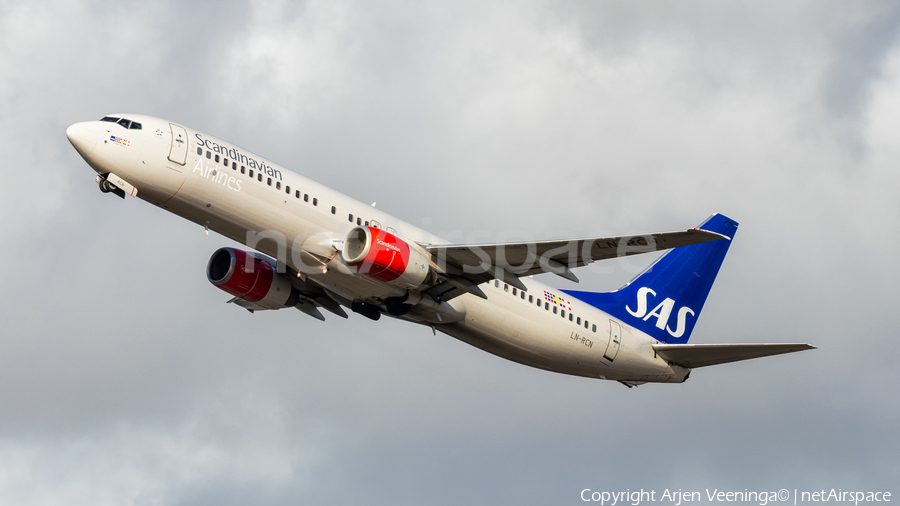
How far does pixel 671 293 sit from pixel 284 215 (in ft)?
71.4

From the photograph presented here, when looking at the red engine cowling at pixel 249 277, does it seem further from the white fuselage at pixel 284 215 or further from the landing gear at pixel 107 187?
the landing gear at pixel 107 187

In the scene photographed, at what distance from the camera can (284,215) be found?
34906 mm

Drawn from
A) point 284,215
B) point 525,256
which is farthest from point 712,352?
point 284,215

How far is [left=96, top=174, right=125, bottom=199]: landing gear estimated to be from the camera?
33172 millimetres

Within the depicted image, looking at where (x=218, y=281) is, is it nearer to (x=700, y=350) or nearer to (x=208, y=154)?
(x=208, y=154)

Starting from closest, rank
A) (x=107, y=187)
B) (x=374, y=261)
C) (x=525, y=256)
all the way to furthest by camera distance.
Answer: (x=107, y=187), (x=374, y=261), (x=525, y=256)

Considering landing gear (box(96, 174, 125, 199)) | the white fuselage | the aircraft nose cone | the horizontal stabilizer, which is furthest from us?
the horizontal stabilizer

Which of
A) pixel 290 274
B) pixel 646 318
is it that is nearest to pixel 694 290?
pixel 646 318

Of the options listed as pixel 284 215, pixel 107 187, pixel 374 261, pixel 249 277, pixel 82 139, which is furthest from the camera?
pixel 249 277

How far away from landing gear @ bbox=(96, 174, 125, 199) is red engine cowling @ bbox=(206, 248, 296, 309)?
7472 millimetres

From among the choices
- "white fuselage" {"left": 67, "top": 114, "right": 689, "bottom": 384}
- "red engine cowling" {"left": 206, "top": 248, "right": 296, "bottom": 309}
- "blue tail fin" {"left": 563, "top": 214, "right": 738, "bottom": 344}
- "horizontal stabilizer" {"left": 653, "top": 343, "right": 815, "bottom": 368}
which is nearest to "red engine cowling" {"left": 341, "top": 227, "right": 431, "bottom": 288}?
"white fuselage" {"left": 67, "top": 114, "right": 689, "bottom": 384}

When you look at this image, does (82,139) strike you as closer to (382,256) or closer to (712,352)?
(382,256)

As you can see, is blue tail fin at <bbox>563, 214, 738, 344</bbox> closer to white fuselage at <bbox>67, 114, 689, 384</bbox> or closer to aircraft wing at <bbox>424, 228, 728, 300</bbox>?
white fuselage at <bbox>67, 114, 689, 384</bbox>

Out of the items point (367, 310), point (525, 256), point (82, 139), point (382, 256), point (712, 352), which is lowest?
point (382, 256)
